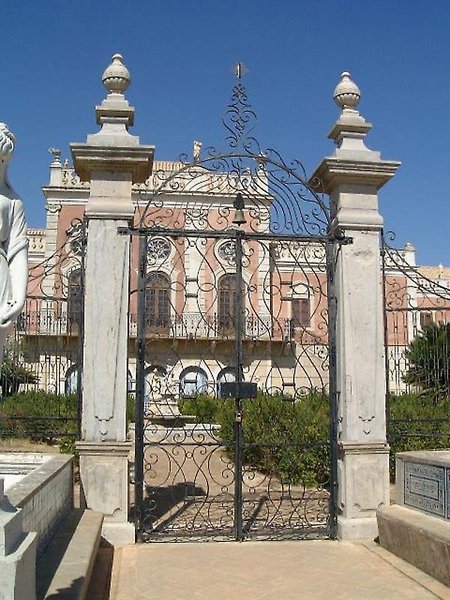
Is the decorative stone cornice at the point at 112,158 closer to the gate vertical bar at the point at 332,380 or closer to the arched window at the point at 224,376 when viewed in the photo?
the gate vertical bar at the point at 332,380

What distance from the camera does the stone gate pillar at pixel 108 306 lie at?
23.2 feet

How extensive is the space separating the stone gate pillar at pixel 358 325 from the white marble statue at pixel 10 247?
14.9 ft

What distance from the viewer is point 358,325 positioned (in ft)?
25.4

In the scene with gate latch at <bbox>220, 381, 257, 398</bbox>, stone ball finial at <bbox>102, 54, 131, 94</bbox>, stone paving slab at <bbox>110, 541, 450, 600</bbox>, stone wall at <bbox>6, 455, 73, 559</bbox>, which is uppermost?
stone ball finial at <bbox>102, 54, 131, 94</bbox>

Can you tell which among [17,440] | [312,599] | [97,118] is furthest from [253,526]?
[17,440]

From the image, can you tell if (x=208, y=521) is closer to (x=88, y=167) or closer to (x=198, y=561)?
(x=198, y=561)

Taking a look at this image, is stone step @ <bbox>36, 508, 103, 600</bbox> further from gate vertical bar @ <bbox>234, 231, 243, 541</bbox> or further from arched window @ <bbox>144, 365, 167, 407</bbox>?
arched window @ <bbox>144, 365, 167, 407</bbox>

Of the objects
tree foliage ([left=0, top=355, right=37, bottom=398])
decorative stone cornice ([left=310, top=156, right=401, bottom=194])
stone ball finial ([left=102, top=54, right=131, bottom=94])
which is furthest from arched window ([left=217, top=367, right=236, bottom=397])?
stone ball finial ([left=102, top=54, right=131, bottom=94])

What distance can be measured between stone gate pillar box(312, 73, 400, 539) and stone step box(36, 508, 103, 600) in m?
2.82

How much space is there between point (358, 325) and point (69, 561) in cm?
418

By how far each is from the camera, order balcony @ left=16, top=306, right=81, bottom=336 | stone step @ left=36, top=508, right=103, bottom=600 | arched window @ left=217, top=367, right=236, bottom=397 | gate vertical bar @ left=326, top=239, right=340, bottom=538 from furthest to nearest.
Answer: balcony @ left=16, top=306, right=81, bottom=336
arched window @ left=217, top=367, right=236, bottom=397
gate vertical bar @ left=326, top=239, right=340, bottom=538
stone step @ left=36, top=508, right=103, bottom=600

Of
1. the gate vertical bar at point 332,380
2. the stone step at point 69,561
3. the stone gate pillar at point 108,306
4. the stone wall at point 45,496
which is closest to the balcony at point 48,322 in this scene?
the stone gate pillar at point 108,306

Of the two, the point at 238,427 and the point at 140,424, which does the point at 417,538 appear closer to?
the point at 238,427

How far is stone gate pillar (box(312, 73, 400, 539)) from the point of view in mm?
7449
